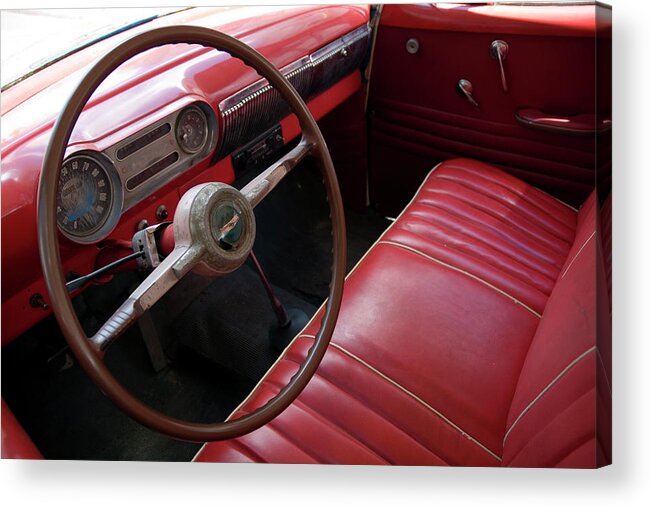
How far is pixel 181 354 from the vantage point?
1.54 m

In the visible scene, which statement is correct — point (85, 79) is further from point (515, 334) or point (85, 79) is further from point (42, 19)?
point (515, 334)

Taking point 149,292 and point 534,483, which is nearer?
point 149,292

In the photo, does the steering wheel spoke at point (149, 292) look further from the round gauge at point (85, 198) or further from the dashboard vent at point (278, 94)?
the dashboard vent at point (278, 94)

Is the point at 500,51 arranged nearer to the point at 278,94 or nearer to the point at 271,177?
the point at 278,94

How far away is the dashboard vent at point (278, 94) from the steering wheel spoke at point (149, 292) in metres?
0.46

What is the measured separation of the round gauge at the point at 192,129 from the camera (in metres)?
1.17

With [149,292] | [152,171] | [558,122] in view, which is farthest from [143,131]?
[558,122]

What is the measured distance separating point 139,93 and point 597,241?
0.88m

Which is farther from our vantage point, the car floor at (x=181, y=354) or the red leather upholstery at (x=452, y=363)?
the car floor at (x=181, y=354)

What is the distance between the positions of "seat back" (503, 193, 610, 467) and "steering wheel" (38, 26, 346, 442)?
350mm

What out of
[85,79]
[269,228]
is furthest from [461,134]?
[85,79]

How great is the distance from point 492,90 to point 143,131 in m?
0.92

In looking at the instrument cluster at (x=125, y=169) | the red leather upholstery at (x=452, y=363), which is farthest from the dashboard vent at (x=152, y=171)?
the red leather upholstery at (x=452, y=363)

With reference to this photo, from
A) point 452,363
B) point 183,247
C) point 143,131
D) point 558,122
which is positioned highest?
point 143,131
